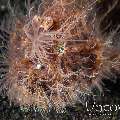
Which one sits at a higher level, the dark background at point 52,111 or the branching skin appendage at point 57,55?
the branching skin appendage at point 57,55

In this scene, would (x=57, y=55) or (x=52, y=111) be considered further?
(x=52, y=111)

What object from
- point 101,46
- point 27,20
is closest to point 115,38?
point 101,46

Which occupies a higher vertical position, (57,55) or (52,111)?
(57,55)

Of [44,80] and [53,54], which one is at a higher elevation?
[53,54]

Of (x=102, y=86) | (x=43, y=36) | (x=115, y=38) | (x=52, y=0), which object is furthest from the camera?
(x=102, y=86)

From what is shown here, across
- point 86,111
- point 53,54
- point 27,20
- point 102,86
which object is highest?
point 27,20

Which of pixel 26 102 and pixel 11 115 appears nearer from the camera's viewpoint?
pixel 26 102

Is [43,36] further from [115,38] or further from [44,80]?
[115,38]

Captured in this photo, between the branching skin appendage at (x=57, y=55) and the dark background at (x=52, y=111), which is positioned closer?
the branching skin appendage at (x=57, y=55)
